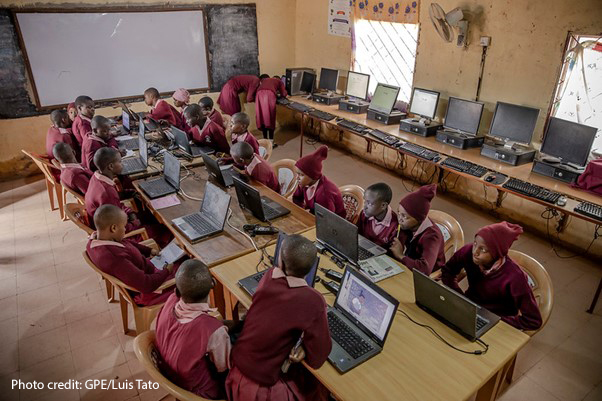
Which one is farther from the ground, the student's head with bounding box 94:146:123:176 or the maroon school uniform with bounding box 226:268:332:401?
the student's head with bounding box 94:146:123:176

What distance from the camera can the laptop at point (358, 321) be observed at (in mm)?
1991

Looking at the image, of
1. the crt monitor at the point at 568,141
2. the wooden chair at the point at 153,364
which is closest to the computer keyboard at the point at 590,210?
the crt monitor at the point at 568,141

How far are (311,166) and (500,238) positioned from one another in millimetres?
1474

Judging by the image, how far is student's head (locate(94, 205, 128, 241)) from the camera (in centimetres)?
263

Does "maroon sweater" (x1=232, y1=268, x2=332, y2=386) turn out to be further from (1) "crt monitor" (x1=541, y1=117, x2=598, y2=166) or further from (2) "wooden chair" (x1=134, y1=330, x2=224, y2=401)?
(1) "crt monitor" (x1=541, y1=117, x2=598, y2=166)

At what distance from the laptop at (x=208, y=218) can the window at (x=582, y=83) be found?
12.0ft

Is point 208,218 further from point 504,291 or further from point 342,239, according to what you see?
point 504,291

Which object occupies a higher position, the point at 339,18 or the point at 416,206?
the point at 339,18

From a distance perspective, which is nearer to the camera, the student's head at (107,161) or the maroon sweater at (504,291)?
the maroon sweater at (504,291)

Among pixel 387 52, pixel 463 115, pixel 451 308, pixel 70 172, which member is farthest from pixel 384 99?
pixel 451 308

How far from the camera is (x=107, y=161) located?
3.50 metres

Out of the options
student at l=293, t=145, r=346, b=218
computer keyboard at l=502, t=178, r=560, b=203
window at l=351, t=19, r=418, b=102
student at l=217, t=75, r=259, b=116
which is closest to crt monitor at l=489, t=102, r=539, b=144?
computer keyboard at l=502, t=178, r=560, b=203

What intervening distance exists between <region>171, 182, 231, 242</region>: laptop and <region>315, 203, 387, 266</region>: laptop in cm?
71

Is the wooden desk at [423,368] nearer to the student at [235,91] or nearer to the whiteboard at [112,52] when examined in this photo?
the student at [235,91]
